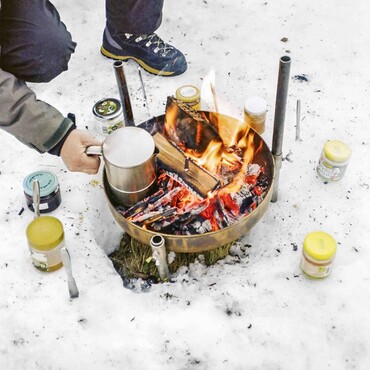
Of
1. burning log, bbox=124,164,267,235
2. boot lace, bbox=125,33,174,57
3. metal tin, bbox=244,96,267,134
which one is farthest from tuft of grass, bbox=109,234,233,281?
boot lace, bbox=125,33,174,57

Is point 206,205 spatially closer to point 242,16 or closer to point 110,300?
point 110,300

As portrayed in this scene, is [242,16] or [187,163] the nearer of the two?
[187,163]

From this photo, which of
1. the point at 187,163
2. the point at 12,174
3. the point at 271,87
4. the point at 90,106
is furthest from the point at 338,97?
the point at 12,174

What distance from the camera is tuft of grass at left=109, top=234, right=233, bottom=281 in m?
2.29

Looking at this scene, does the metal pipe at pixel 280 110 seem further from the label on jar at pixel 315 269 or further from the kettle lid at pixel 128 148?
the kettle lid at pixel 128 148

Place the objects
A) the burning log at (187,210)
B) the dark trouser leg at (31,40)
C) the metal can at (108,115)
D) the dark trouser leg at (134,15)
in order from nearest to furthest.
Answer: the burning log at (187,210), the dark trouser leg at (31,40), the metal can at (108,115), the dark trouser leg at (134,15)

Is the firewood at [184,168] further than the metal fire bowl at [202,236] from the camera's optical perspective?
Yes

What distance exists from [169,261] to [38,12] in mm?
1391

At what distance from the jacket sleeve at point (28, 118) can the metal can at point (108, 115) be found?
485mm

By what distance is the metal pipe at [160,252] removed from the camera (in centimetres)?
194

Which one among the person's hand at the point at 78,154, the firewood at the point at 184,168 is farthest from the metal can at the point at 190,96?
the person's hand at the point at 78,154

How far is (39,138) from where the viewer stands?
2.10 metres

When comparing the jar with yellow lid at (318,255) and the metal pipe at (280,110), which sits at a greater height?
the metal pipe at (280,110)

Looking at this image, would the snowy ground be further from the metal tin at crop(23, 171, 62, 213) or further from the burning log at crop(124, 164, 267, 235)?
the burning log at crop(124, 164, 267, 235)
